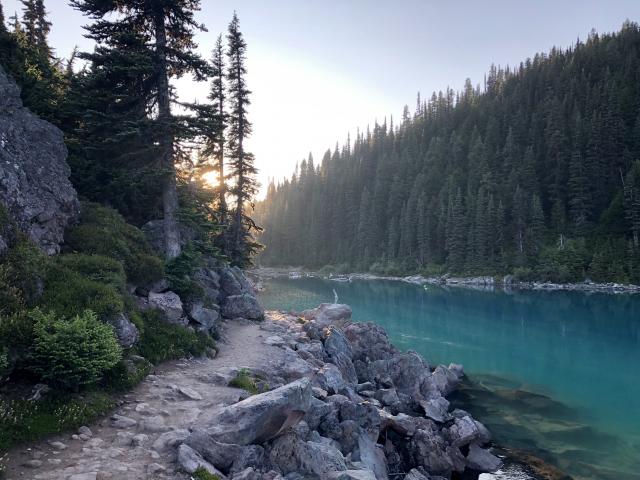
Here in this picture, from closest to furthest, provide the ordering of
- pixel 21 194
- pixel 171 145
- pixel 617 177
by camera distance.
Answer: pixel 21 194 < pixel 171 145 < pixel 617 177

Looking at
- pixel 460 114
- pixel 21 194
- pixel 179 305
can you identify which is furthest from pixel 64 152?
pixel 460 114

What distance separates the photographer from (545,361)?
94.5 feet

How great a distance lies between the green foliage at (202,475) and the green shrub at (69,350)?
3424 mm

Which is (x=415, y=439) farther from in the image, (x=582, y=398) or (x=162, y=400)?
(x=582, y=398)

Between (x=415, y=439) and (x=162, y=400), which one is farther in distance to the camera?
(x=415, y=439)

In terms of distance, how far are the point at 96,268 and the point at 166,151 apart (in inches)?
309

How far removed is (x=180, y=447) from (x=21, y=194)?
10.0m

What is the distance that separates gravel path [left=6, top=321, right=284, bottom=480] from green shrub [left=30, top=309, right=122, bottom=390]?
44.7 inches

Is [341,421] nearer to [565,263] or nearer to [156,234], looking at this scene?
[156,234]

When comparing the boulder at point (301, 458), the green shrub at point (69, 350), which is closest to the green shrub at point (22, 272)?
the green shrub at point (69, 350)

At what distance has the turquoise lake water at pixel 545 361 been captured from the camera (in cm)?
1678

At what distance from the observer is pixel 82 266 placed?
13.1 m

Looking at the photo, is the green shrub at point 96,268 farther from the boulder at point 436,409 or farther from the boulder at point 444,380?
the boulder at point 444,380

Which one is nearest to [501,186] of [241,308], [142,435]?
[241,308]
